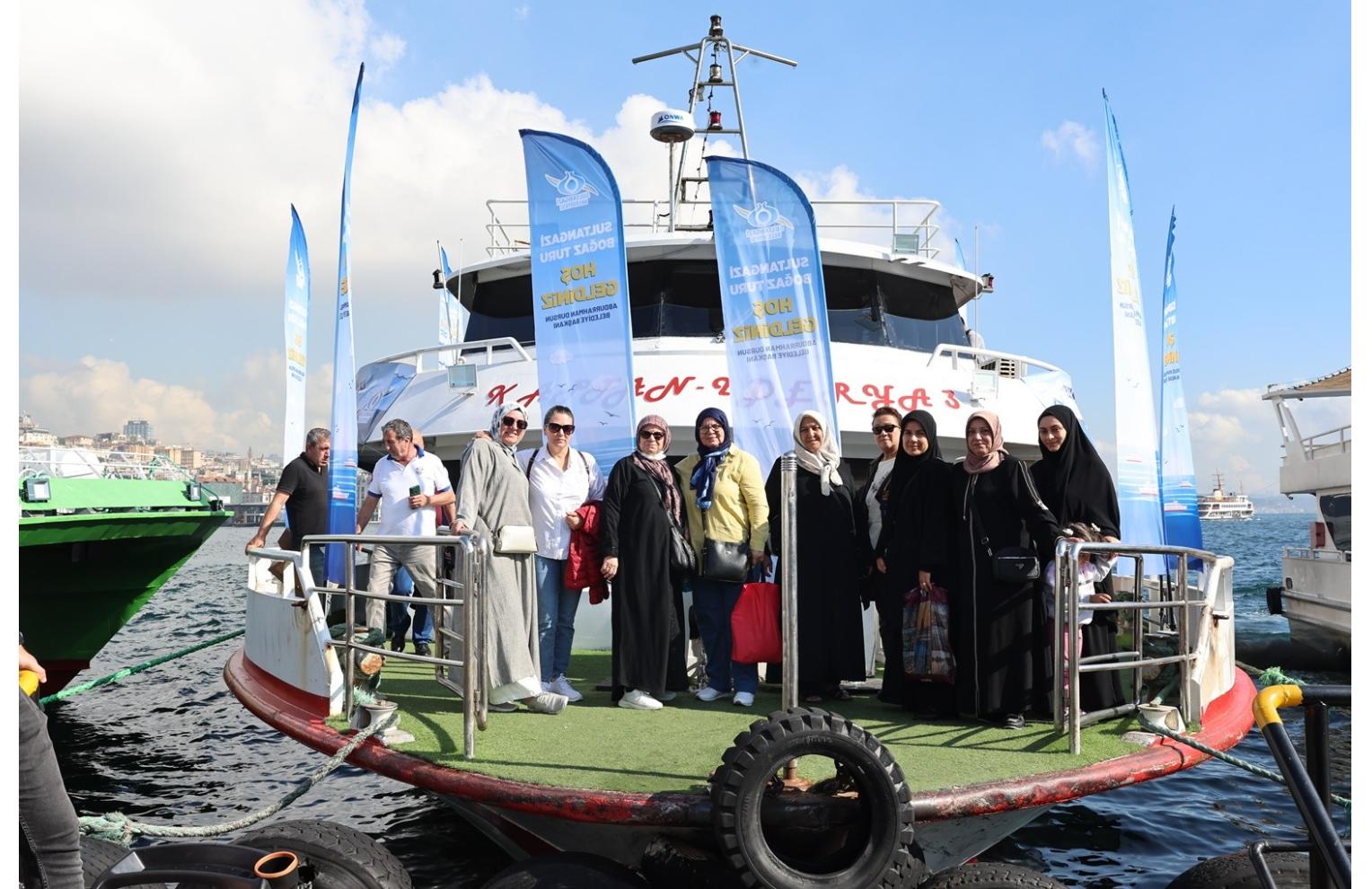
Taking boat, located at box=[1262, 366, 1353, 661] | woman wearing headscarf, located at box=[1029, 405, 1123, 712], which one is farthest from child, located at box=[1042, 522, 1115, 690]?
boat, located at box=[1262, 366, 1353, 661]

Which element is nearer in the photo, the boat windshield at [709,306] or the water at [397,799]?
the water at [397,799]

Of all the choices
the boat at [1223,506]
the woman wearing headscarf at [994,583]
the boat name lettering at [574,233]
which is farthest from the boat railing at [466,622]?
the boat at [1223,506]

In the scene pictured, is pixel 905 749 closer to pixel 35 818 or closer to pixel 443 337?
pixel 35 818

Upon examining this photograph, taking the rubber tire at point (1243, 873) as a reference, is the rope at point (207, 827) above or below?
above

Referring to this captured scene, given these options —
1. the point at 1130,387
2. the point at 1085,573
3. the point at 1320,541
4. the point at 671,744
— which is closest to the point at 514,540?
the point at 671,744

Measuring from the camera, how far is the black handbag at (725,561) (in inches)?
204

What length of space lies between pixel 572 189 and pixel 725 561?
13.2ft

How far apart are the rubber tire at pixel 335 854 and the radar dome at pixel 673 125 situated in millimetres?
7976

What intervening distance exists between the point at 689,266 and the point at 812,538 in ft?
13.6

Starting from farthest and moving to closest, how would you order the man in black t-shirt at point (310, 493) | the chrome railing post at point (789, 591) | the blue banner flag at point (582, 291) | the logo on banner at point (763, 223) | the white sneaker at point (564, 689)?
1. the logo on banner at point (763, 223)
2. the blue banner flag at point (582, 291)
3. the man in black t-shirt at point (310, 493)
4. the white sneaker at point (564, 689)
5. the chrome railing post at point (789, 591)

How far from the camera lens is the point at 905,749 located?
4312 millimetres

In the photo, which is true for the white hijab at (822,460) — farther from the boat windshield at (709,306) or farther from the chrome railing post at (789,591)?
Result: the boat windshield at (709,306)

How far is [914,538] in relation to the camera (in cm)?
498

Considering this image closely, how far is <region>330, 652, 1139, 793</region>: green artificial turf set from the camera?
3891mm
